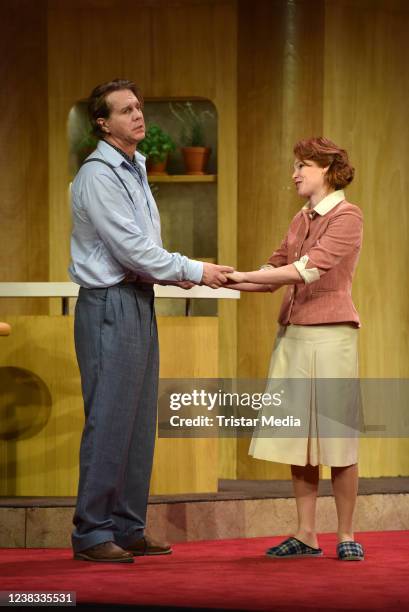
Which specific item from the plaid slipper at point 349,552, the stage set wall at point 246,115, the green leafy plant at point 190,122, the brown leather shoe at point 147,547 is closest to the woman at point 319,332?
the plaid slipper at point 349,552

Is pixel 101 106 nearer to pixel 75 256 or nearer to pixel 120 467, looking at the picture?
pixel 75 256

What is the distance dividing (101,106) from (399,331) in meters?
2.36

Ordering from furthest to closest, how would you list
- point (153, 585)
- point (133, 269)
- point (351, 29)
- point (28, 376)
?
1. point (351, 29)
2. point (28, 376)
3. point (133, 269)
4. point (153, 585)

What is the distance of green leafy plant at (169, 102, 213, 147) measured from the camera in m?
5.98

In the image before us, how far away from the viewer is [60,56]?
228 inches

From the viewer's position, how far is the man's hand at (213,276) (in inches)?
156

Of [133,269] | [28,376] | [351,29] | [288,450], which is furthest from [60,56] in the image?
[288,450]

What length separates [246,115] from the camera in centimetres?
568

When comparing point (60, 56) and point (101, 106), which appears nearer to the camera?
point (101, 106)

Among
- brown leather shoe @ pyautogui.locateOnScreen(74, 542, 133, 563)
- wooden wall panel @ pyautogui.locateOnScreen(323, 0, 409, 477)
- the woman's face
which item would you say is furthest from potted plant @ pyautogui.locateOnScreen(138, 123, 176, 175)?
brown leather shoe @ pyautogui.locateOnScreen(74, 542, 133, 563)

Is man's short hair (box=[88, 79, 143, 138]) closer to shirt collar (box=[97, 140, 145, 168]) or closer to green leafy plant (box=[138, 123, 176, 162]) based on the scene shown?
shirt collar (box=[97, 140, 145, 168])

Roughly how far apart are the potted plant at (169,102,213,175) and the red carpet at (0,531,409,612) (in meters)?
2.32

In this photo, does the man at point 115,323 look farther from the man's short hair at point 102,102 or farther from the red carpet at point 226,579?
the red carpet at point 226,579

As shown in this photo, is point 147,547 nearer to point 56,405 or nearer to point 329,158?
point 56,405
